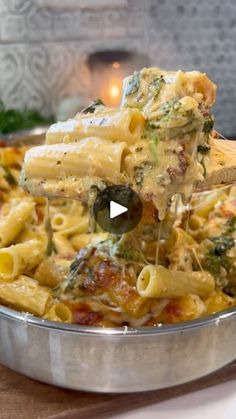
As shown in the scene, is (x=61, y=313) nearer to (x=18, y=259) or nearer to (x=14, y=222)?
(x=18, y=259)

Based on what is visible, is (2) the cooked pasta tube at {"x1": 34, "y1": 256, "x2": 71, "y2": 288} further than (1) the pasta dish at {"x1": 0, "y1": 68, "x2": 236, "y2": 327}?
Yes

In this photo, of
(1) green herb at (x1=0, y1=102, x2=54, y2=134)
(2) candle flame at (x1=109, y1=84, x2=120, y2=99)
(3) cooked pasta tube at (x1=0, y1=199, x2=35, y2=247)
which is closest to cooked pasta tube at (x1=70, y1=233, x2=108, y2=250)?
(3) cooked pasta tube at (x1=0, y1=199, x2=35, y2=247)

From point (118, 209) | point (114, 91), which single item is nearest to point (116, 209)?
point (118, 209)

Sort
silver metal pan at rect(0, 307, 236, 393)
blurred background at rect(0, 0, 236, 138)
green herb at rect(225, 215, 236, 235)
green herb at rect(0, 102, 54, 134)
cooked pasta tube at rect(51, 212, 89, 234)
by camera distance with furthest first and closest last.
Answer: blurred background at rect(0, 0, 236, 138) → green herb at rect(0, 102, 54, 134) → cooked pasta tube at rect(51, 212, 89, 234) → green herb at rect(225, 215, 236, 235) → silver metal pan at rect(0, 307, 236, 393)

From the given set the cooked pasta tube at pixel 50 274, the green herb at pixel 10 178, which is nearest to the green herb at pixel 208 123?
the cooked pasta tube at pixel 50 274

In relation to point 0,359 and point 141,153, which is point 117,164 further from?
point 0,359

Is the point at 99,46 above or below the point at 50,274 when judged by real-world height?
above

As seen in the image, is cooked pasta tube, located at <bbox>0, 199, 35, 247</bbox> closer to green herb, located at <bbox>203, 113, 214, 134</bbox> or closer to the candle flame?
green herb, located at <bbox>203, 113, 214, 134</bbox>

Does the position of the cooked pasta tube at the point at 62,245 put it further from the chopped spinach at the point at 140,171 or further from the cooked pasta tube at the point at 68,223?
the chopped spinach at the point at 140,171
